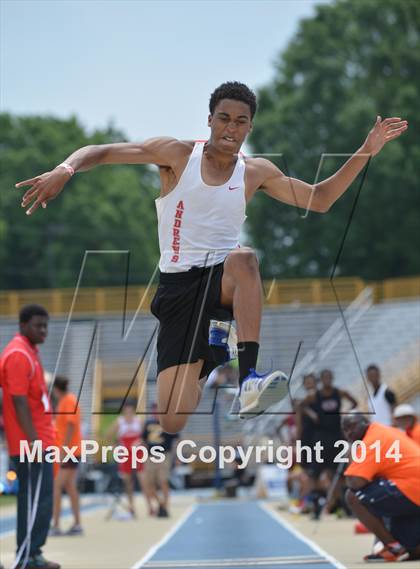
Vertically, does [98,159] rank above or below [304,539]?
above

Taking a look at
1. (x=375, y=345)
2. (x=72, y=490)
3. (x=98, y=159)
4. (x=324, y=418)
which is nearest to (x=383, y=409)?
(x=324, y=418)

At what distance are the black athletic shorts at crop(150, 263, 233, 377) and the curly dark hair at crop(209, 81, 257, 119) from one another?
0.84 meters

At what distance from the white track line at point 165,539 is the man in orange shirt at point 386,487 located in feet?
5.92

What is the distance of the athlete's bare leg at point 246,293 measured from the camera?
6582 mm

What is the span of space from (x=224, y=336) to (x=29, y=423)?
3042 mm

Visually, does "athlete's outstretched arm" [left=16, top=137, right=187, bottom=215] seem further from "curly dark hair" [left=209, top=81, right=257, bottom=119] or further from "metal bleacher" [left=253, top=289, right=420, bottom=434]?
"metal bleacher" [left=253, top=289, right=420, bottom=434]

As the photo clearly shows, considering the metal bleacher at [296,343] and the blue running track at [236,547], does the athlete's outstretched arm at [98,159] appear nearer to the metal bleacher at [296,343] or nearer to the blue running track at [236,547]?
the blue running track at [236,547]

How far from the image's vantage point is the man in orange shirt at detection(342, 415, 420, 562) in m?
10.5

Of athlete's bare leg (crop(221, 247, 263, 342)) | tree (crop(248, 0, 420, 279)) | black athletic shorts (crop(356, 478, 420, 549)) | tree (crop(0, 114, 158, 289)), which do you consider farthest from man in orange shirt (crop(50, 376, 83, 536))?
tree (crop(0, 114, 158, 289))

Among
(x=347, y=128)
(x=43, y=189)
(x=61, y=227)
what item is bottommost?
(x=61, y=227)

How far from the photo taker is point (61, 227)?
6112cm

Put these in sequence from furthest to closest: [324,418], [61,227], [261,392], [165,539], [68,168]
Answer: [61,227] → [324,418] → [165,539] → [261,392] → [68,168]

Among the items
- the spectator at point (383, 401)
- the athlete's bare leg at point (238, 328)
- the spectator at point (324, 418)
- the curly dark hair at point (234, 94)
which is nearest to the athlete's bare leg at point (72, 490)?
the spectator at point (324, 418)

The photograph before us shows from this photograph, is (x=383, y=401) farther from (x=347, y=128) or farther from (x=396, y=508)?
(x=347, y=128)
